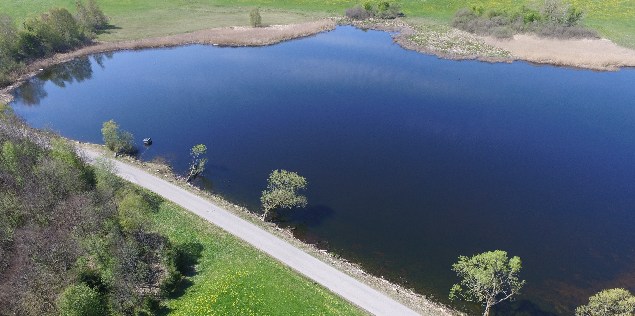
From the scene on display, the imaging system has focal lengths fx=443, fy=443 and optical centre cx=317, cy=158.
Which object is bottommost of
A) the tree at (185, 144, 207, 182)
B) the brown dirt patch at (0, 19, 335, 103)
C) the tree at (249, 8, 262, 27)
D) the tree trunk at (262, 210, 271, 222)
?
the tree trunk at (262, 210, 271, 222)

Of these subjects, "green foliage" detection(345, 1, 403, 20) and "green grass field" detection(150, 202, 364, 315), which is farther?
"green foliage" detection(345, 1, 403, 20)

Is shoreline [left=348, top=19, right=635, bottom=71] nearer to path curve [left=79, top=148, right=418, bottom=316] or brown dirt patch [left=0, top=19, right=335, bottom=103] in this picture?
brown dirt patch [left=0, top=19, right=335, bottom=103]

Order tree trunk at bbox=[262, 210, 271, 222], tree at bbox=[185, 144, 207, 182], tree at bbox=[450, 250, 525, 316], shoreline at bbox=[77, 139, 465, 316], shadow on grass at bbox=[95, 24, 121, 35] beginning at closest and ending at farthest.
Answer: tree at bbox=[450, 250, 525, 316], shoreline at bbox=[77, 139, 465, 316], tree trunk at bbox=[262, 210, 271, 222], tree at bbox=[185, 144, 207, 182], shadow on grass at bbox=[95, 24, 121, 35]

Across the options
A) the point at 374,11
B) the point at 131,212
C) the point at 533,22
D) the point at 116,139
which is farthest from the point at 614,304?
the point at 374,11

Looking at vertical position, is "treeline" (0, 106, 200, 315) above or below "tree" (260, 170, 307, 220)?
above

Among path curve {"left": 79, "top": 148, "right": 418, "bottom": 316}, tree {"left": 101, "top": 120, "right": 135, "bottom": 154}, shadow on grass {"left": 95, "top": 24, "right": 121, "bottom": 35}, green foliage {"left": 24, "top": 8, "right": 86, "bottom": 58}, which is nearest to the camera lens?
path curve {"left": 79, "top": 148, "right": 418, "bottom": 316}

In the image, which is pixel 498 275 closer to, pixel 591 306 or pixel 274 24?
pixel 591 306

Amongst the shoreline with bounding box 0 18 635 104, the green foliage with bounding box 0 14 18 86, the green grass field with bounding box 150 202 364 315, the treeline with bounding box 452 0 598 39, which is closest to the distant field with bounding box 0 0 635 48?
the shoreline with bounding box 0 18 635 104

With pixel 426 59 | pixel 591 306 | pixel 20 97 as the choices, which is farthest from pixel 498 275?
pixel 20 97
